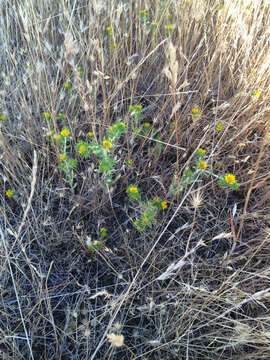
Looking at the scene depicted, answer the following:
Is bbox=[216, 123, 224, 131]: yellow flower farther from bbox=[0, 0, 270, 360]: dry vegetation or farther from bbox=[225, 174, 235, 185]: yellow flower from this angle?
bbox=[225, 174, 235, 185]: yellow flower

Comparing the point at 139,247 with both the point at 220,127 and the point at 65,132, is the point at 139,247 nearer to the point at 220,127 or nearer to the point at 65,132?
the point at 65,132

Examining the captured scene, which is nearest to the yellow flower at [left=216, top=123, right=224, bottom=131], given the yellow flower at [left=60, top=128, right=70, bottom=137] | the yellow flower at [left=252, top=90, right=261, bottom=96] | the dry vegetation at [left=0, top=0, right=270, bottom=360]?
the dry vegetation at [left=0, top=0, right=270, bottom=360]

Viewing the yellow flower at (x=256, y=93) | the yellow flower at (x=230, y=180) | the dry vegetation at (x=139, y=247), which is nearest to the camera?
the dry vegetation at (x=139, y=247)

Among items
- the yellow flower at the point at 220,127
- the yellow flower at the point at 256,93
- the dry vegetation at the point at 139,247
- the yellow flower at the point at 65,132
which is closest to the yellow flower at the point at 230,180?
the dry vegetation at the point at 139,247

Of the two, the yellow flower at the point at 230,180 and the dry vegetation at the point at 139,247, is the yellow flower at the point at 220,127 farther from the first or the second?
the yellow flower at the point at 230,180

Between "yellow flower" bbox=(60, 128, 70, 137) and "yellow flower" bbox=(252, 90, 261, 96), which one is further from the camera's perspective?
"yellow flower" bbox=(252, 90, 261, 96)

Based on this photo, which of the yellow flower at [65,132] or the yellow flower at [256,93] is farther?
the yellow flower at [256,93]

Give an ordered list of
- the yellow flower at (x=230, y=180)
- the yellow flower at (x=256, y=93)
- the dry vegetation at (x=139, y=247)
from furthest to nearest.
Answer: the yellow flower at (x=256, y=93) < the yellow flower at (x=230, y=180) < the dry vegetation at (x=139, y=247)

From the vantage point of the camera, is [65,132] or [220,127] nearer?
[65,132]

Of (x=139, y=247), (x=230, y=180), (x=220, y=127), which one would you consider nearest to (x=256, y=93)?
(x=220, y=127)

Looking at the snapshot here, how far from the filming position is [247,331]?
818mm

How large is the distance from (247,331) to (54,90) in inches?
46.9

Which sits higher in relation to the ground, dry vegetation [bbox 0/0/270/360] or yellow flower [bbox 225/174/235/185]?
yellow flower [bbox 225/174/235/185]

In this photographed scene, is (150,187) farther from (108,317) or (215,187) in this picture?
(108,317)
